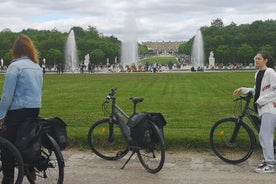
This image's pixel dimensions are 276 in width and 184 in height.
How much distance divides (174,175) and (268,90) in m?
2.01

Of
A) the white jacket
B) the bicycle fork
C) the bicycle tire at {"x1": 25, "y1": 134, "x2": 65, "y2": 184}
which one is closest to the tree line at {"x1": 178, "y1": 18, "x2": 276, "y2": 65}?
the bicycle fork

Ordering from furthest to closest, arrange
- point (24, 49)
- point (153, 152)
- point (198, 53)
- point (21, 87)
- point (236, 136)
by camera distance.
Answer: point (198, 53), point (236, 136), point (153, 152), point (24, 49), point (21, 87)

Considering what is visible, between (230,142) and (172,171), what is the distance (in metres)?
1.54

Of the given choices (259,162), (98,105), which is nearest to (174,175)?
(259,162)

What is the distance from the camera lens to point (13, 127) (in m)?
6.05

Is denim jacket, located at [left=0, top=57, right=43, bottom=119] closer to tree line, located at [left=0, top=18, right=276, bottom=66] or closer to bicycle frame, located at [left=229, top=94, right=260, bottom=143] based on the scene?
bicycle frame, located at [left=229, top=94, right=260, bottom=143]

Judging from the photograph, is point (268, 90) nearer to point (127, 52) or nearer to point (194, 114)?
point (194, 114)

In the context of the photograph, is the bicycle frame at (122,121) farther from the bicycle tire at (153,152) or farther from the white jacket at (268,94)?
the white jacket at (268,94)

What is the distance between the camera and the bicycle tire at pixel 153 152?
7.29m

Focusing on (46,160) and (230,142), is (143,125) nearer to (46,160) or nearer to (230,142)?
(46,160)

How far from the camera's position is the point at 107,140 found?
350 inches

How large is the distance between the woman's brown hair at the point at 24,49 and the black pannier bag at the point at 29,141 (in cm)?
89

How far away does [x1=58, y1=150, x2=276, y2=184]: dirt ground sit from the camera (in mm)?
7004

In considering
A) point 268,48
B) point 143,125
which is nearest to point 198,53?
point 268,48
